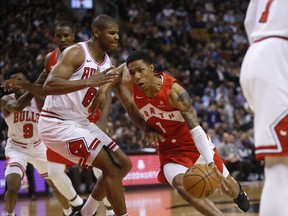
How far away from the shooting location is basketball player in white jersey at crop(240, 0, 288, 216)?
10.2 ft

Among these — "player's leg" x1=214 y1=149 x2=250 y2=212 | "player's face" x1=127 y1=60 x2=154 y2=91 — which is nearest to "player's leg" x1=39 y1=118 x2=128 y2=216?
"player's face" x1=127 y1=60 x2=154 y2=91

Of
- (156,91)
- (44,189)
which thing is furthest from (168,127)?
(44,189)

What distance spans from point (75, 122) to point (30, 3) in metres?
13.7

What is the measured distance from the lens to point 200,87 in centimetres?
1727

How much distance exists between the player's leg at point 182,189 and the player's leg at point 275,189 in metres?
2.28

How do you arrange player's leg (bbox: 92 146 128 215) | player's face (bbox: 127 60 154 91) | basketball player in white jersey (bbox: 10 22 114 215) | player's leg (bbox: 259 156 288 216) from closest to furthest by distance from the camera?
1. player's leg (bbox: 259 156 288 216)
2. player's leg (bbox: 92 146 128 215)
3. player's face (bbox: 127 60 154 91)
4. basketball player in white jersey (bbox: 10 22 114 215)

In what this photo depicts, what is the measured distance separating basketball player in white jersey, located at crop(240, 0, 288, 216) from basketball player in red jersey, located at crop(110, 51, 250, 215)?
2.07 metres

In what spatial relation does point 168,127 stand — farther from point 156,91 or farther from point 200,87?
point 200,87

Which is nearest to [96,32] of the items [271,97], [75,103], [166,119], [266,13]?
[75,103]

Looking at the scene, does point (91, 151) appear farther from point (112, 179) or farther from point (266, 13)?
point (266, 13)

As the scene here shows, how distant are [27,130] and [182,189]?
282 centimetres

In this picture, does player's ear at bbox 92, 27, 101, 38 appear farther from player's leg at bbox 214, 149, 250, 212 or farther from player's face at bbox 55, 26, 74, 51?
player's leg at bbox 214, 149, 250, 212

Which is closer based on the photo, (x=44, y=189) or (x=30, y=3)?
(x=44, y=189)

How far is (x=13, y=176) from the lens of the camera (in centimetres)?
700
